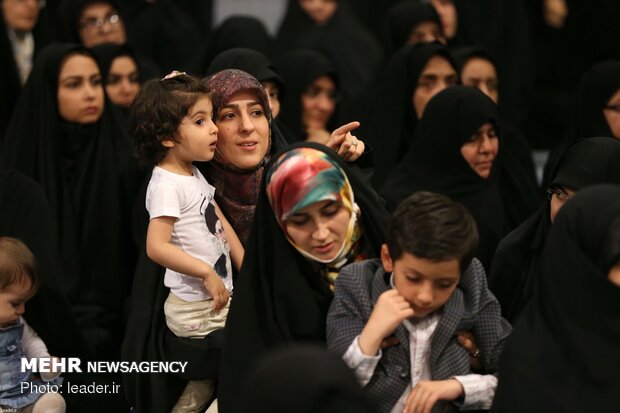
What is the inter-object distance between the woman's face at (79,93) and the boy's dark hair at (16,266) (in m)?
1.67

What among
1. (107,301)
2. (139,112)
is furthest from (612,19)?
(139,112)

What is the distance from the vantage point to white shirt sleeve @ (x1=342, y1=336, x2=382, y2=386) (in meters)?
3.12

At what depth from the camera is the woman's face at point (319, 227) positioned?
3338mm

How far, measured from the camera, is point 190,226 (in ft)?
12.3

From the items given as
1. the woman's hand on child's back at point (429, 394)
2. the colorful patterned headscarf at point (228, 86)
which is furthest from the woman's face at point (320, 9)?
the woman's hand on child's back at point (429, 394)

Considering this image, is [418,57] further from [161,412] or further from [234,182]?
[161,412]

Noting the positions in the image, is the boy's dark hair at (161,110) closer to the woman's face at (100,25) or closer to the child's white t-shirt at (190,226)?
the child's white t-shirt at (190,226)

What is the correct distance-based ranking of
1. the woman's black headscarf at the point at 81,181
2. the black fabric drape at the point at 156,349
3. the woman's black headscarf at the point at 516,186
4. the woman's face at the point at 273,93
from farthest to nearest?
1. the woman's black headscarf at the point at 516,186
2. the woman's black headscarf at the point at 81,181
3. the woman's face at the point at 273,93
4. the black fabric drape at the point at 156,349

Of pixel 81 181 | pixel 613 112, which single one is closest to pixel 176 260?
pixel 81 181

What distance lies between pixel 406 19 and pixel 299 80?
103 cm

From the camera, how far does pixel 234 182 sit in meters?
4.00

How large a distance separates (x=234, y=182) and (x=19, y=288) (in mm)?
811

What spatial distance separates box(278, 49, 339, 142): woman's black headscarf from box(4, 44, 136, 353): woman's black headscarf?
1.14 m

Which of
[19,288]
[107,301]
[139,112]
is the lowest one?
[107,301]
